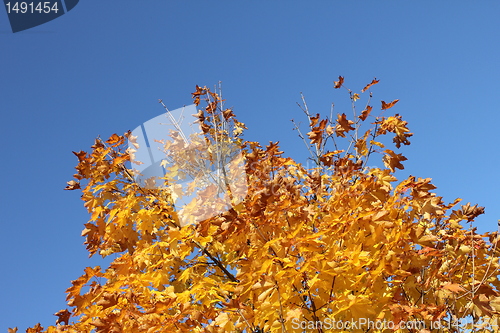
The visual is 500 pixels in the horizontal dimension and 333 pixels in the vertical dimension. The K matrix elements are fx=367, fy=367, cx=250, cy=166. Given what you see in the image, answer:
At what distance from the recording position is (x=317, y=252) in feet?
8.57

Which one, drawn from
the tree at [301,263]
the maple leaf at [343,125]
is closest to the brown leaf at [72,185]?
the tree at [301,263]

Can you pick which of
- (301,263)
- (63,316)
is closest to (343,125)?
(301,263)

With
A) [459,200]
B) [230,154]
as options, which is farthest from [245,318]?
[230,154]

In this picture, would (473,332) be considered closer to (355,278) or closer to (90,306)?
(355,278)

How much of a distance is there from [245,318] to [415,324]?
1129mm

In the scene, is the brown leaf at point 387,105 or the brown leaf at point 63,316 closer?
the brown leaf at point 63,316

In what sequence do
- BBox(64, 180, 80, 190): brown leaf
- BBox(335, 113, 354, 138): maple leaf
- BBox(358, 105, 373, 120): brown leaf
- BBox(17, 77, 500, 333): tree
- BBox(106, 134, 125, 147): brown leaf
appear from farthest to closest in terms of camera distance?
BBox(358, 105, 373, 120): brown leaf → BBox(335, 113, 354, 138): maple leaf → BBox(106, 134, 125, 147): brown leaf → BBox(64, 180, 80, 190): brown leaf → BBox(17, 77, 500, 333): tree

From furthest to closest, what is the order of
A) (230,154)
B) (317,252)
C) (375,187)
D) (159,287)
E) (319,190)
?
(230,154) < (319,190) < (159,287) < (375,187) < (317,252)

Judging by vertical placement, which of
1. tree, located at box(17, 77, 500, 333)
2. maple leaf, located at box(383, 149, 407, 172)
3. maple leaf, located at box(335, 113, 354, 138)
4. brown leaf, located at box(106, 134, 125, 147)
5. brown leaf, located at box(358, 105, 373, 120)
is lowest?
tree, located at box(17, 77, 500, 333)

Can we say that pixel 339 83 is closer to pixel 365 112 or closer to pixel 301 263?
pixel 365 112

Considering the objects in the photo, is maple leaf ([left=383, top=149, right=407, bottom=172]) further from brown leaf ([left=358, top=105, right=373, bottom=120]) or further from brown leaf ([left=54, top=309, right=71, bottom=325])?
brown leaf ([left=54, top=309, right=71, bottom=325])

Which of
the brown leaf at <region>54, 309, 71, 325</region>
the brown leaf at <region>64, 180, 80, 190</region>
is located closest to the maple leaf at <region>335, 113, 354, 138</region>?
the brown leaf at <region>64, 180, 80, 190</region>

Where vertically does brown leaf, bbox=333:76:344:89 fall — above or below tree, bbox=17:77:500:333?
above

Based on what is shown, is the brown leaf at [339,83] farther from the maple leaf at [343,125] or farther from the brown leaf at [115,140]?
the brown leaf at [115,140]
